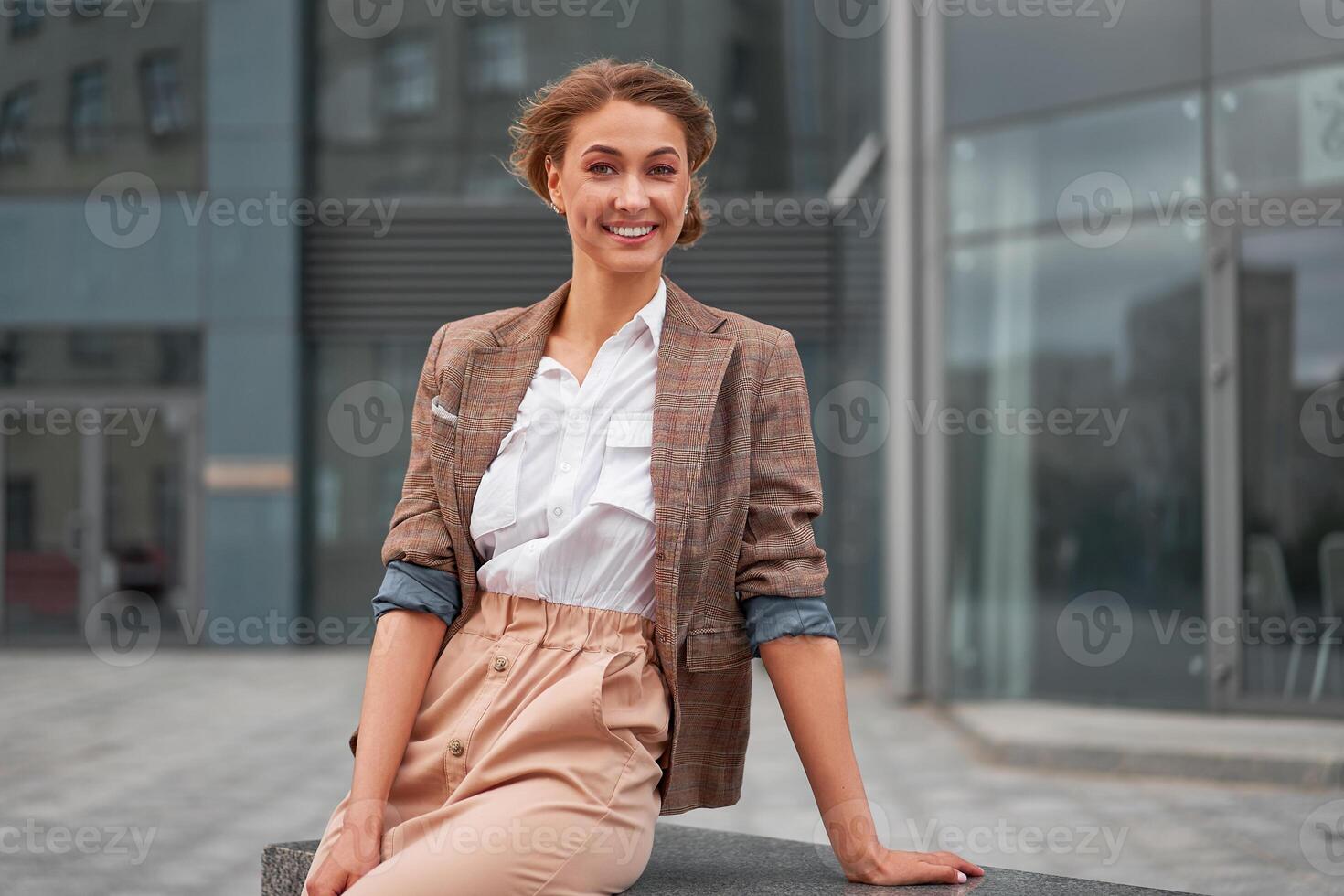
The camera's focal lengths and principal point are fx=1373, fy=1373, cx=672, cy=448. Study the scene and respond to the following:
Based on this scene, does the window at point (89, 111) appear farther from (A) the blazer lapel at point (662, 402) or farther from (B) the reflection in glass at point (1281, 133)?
(A) the blazer lapel at point (662, 402)

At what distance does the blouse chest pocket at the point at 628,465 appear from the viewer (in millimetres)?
1782

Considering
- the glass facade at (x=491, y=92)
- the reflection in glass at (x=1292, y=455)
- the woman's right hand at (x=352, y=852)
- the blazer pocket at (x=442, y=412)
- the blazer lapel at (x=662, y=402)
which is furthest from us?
the glass facade at (x=491, y=92)

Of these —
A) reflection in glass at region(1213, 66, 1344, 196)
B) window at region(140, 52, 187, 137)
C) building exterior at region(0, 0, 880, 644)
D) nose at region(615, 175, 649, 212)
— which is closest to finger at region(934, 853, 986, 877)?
nose at region(615, 175, 649, 212)

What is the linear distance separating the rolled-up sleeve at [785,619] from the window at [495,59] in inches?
422

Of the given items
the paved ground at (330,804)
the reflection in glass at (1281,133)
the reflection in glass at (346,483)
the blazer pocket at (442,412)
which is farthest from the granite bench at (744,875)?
the reflection in glass at (346,483)

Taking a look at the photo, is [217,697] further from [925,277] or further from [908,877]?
[908,877]

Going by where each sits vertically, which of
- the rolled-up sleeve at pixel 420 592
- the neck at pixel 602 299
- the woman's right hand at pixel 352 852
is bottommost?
the woman's right hand at pixel 352 852

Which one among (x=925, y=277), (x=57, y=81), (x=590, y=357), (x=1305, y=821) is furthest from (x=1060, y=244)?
(x=57, y=81)

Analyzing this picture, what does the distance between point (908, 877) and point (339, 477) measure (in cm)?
1047

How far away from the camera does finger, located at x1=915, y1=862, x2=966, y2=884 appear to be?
183 centimetres

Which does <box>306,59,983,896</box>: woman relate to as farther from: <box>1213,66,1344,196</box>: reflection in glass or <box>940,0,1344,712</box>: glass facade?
<box>1213,66,1344,196</box>: reflection in glass

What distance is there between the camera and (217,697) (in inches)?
346

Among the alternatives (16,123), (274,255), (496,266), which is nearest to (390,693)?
(496,266)

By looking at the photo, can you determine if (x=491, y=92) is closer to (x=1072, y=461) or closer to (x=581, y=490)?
(x=1072, y=461)
